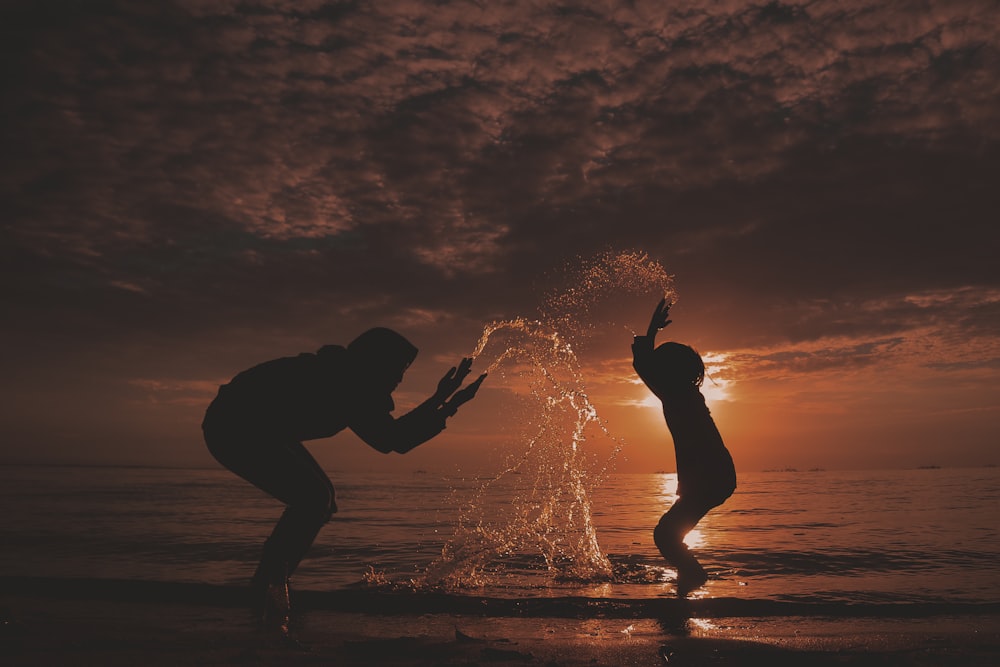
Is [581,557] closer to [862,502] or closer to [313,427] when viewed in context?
[313,427]

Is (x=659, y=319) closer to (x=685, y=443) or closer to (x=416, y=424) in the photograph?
(x=685, y=443)

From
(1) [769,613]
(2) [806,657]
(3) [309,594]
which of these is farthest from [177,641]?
(1) [769,613]

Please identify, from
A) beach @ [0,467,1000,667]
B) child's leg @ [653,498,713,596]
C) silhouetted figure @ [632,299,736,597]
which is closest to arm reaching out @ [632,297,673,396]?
silhouetted figure @ [632,299,736,597]

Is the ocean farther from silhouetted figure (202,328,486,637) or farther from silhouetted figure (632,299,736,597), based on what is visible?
silhouetted figure (202,328,486,637)

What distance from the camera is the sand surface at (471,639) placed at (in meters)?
3.39

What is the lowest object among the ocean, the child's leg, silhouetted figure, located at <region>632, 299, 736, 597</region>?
the ocean

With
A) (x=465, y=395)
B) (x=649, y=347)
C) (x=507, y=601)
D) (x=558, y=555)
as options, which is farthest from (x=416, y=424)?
(x=558, y=555)

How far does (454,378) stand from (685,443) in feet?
8.12

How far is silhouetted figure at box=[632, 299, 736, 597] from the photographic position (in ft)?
19.8

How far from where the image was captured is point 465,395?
4.82m

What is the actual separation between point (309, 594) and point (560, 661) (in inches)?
122

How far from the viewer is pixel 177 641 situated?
12.6ft

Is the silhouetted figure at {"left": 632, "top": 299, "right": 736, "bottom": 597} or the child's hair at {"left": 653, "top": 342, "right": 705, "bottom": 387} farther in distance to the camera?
the child's hair at {"left": 653, "top": 342, "right": 705, "bottom": 387}

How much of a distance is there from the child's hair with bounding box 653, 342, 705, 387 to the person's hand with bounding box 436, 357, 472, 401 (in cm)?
213
